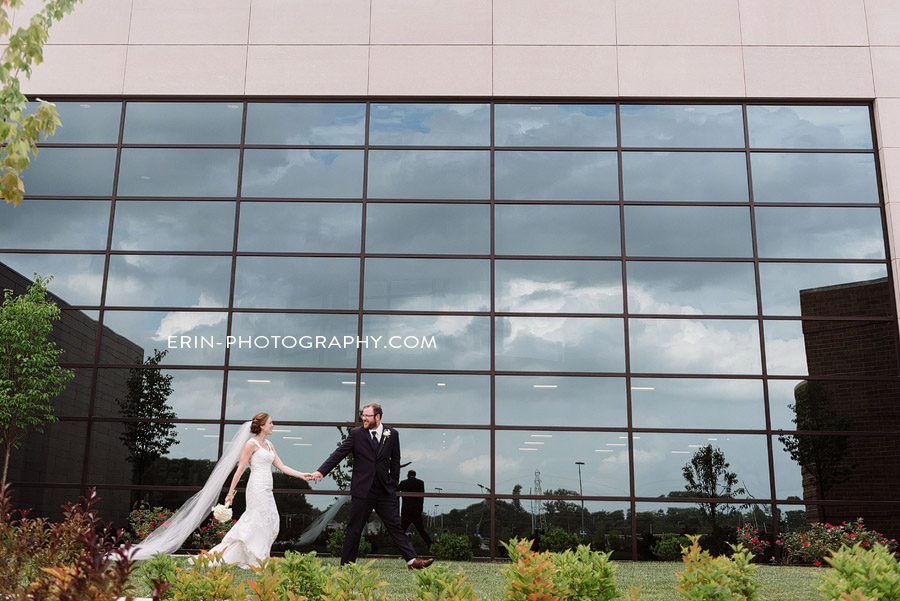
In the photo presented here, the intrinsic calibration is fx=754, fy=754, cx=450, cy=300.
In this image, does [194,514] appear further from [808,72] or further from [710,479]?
[808,72]

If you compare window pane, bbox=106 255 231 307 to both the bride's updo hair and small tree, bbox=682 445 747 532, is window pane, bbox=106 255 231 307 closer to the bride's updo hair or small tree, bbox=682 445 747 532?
the bride's updo hair

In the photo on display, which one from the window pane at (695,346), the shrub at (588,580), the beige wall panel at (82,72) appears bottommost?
the shrub at (588,580)

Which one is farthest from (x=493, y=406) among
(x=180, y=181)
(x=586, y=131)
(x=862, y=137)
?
(x=862, y=137)

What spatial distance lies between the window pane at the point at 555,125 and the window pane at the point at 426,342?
3.76 metres

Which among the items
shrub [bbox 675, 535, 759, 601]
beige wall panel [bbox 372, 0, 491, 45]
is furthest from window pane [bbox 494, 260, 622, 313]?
shrub [bbox 675, 535, 759, 601]

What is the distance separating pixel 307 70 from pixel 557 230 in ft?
19.4

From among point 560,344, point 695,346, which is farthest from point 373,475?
point 695,346

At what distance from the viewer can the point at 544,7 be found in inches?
598

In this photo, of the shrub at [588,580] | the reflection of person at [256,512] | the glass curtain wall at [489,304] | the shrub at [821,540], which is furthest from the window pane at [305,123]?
the shrub at [588,580]

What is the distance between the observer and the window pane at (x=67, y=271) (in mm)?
14250

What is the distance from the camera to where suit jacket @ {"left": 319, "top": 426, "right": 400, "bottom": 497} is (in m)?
9.74

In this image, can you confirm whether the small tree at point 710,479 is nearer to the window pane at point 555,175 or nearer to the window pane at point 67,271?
the window pane at point 555,175

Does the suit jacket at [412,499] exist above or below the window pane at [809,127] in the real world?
below

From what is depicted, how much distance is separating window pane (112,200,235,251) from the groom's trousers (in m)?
6.64
